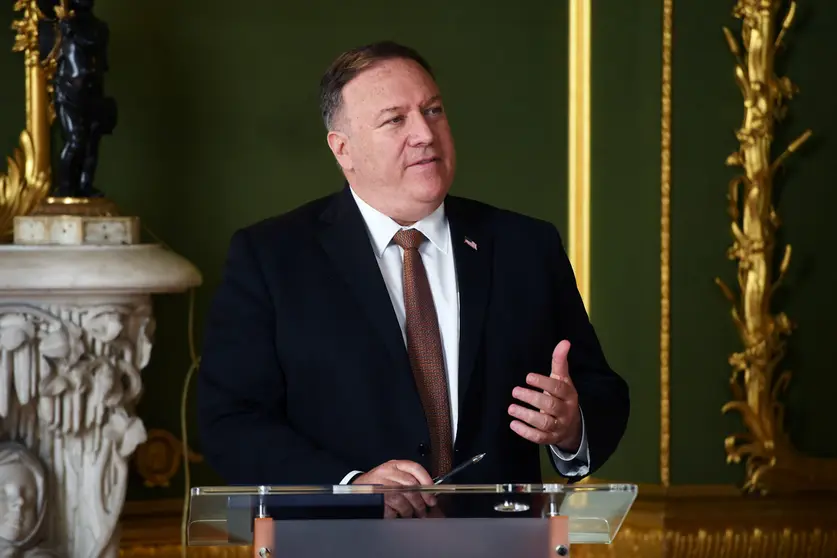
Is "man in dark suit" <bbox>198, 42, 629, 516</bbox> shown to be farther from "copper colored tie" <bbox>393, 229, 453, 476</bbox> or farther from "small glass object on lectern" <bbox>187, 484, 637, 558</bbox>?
"small glass object on lectern" <bbox>187, 484, 637, 558</bbox>

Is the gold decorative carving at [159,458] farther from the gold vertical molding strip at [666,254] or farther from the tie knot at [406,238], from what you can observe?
the tie knot at [406,238]

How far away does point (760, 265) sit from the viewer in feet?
13.0

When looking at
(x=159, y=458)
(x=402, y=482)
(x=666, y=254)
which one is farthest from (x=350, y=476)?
(x=666, y=254)

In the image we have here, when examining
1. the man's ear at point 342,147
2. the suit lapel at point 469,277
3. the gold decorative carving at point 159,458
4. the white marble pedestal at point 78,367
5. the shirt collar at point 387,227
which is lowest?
the gold decorative carving at point 159,458

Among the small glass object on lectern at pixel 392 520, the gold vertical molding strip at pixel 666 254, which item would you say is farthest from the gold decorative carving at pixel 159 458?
the small glass object on lectern at pixel 392 520

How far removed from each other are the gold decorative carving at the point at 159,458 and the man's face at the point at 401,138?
6.83ft

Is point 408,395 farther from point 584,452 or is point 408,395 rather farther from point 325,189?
point 325,189

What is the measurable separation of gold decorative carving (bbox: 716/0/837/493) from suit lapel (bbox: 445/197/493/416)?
6.69ft

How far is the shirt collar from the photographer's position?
81.3 inches

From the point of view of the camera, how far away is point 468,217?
2.15 m

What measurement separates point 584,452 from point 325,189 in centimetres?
216

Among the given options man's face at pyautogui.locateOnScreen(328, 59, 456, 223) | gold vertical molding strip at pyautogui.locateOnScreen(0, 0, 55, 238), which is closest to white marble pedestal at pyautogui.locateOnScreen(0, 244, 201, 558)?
gold vertical molding strip at pyautogui.locateOnScreen(0, 0, 55, 238)

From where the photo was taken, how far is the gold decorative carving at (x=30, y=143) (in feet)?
12.2

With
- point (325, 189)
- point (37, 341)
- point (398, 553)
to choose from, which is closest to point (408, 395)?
point (398, 553)
